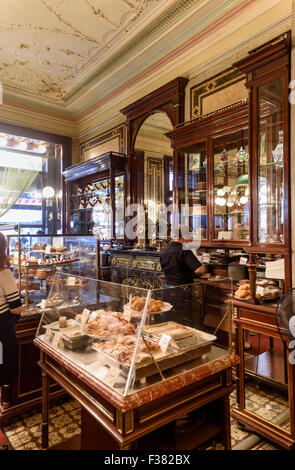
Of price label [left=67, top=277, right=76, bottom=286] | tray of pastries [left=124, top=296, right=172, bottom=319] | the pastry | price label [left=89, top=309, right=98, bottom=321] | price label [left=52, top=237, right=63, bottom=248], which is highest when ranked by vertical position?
price label [left=52, top=237, right=63, bottom=248]

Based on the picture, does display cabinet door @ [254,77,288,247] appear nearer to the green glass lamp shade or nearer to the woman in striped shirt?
the green glass lamp shade

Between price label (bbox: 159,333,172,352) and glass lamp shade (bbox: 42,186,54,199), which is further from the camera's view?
glass lamp shade (bbox: 42,186,54,199)

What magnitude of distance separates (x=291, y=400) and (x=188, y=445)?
34.4 inches

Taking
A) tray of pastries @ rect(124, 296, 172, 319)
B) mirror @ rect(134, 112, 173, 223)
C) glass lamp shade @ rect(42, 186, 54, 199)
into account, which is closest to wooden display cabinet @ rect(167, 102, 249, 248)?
tray of pastries @ rect(124, 296, 172, 319)

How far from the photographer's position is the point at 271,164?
2564mm

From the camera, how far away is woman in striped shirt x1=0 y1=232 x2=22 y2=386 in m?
2.35

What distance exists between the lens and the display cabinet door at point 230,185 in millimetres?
3422

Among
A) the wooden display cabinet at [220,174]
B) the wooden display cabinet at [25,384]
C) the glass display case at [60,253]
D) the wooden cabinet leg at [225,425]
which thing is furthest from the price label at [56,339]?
the wooden display cabinet at [220,174]

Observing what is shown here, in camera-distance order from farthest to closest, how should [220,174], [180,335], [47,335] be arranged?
[220,174] < [47,335] < [180,335]

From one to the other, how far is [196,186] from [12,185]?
17.7ft

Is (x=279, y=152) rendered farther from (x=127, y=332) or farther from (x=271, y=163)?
(x=127, y=332)

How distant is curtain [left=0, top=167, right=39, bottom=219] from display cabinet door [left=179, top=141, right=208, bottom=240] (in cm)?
505

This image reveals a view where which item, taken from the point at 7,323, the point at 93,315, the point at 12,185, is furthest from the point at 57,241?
the point at 12,185
